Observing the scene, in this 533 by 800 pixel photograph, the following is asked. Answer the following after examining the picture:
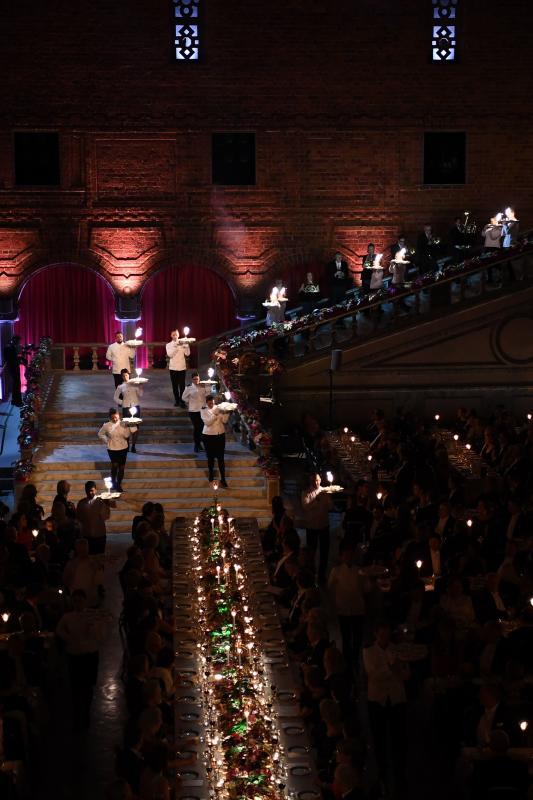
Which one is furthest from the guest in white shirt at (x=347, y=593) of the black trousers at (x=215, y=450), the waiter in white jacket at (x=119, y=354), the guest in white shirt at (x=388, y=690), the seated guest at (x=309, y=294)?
the seated guest at (x=309, y=294)

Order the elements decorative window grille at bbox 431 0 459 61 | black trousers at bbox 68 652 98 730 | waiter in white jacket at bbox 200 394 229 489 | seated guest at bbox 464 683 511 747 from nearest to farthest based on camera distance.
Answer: seated guest at bbox 464 683 511 747, black trousers at bbox 68 652 98 730, waiter in white jacket at bbox 200 394 229 489, decorative window grille at bbox 431 0 459 61

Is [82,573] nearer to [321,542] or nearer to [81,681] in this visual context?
[81,681]

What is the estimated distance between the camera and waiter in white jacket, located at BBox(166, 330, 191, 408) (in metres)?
24.7

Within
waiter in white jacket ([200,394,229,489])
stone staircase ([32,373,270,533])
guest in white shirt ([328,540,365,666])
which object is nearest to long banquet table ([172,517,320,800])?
guest in white shirt ([328,540,365,666])

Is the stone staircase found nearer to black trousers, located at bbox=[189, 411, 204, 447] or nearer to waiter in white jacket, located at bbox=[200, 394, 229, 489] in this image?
black trousers, located at bbox=[189, 411, 204, 447]

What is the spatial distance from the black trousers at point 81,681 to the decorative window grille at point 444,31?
21093 mm

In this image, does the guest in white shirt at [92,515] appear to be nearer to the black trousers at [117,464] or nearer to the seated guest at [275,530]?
the seated guest at [275,530]

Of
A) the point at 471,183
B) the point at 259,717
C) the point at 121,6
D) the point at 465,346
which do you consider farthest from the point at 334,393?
the point at 259,717

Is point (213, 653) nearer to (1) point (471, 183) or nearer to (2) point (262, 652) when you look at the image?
(2) point (262, 652)

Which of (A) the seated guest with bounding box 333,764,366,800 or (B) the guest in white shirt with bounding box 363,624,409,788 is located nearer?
(A) the seated guest with bounding box 333,764,366,800

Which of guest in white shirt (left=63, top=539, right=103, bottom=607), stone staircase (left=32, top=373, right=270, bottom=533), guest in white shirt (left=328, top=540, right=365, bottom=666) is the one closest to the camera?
guest in white shirt (left=328, top=540, right=365, bottom=666)

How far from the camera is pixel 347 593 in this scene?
15.0 metres

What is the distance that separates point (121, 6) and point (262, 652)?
2071cm

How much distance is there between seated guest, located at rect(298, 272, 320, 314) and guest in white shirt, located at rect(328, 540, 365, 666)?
50.6 feet
